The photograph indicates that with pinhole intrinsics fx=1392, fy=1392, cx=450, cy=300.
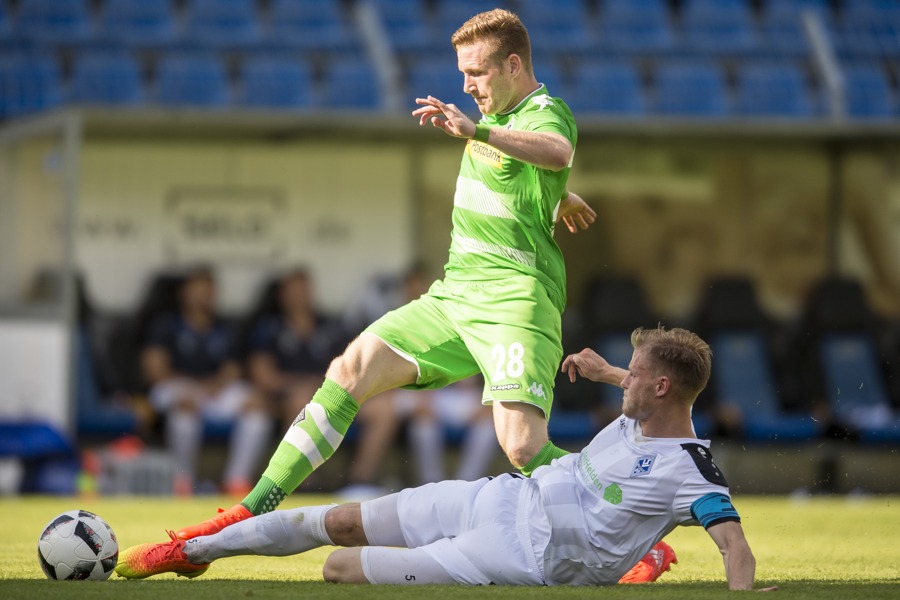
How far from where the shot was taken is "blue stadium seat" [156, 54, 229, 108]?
12.8 m

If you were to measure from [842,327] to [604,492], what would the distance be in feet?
30.7

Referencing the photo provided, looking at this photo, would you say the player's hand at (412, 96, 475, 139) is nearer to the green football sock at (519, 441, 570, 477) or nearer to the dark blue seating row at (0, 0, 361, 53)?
the green football sock at (519, 441, 570, 477)

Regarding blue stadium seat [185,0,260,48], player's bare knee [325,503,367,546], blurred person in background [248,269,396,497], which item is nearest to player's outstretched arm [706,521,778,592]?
player's bare knee [325,503,367,546]

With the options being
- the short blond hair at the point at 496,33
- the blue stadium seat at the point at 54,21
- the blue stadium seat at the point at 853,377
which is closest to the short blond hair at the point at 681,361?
the short blond hair at the point at 496,33

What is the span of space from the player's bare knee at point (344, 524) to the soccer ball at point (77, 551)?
798 mm

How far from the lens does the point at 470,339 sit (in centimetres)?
545

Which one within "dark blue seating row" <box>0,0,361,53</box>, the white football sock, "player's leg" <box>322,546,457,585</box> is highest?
"dark blue seating row" <box>0,0,361,53</box>

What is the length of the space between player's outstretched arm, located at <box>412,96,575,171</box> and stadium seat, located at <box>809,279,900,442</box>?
8148mm

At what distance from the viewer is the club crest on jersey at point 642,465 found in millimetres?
4547

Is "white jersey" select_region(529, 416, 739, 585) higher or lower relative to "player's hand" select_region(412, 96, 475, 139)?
lower

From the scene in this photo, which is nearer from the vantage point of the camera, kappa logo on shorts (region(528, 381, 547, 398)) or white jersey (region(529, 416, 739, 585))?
white jersey (region(529, 416, 739, 585))

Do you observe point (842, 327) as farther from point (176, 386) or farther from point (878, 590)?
point (878, 590)

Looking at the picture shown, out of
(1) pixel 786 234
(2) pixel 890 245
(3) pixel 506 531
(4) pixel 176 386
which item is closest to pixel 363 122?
(4) pixel 176 386

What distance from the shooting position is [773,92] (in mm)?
13633
